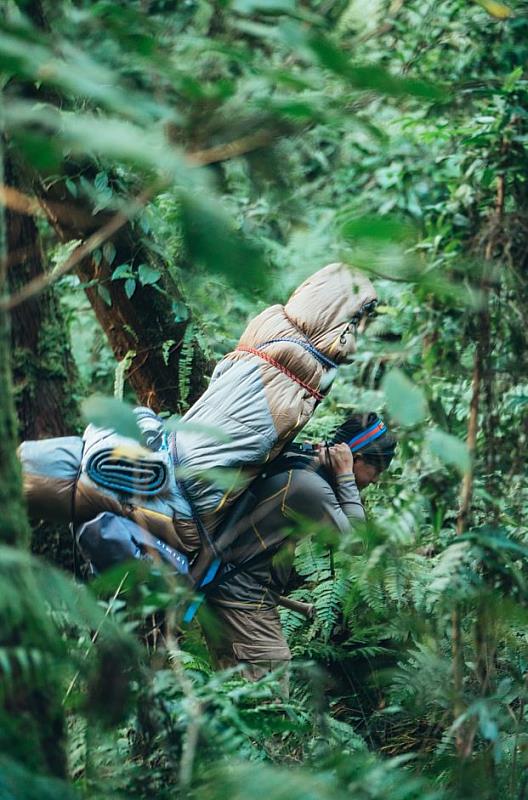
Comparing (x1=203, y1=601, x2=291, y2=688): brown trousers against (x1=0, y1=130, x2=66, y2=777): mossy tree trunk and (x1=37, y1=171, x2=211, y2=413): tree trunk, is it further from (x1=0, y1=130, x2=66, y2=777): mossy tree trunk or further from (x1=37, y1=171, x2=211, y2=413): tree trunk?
(x1=0, y1=130, x2=66, y2=777): mossy tree trunk

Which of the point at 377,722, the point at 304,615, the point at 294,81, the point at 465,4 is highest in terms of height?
the point at 465,4

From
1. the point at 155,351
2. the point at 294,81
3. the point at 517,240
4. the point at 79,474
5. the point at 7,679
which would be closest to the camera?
the point at 294,81

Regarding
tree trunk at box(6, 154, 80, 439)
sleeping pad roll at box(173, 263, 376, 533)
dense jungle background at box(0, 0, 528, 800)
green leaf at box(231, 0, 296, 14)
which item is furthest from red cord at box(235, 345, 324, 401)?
green leaf at box(231, 0, 296, 14)

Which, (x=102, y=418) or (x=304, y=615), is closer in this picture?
(x=102, y=418)

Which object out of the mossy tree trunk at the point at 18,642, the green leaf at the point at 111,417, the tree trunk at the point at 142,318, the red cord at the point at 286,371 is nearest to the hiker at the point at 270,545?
the red cord at the point at 286,371

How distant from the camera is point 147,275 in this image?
480 cm

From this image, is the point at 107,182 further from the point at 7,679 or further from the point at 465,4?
the point at 465,4

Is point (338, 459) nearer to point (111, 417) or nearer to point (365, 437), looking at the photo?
point (365, 437)

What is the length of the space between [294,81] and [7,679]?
4.64 ft

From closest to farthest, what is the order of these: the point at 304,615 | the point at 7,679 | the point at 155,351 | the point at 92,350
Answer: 1. the point at 7,679
2. the point at 304,615
3. the point at 155,351
4. the point at 92,350

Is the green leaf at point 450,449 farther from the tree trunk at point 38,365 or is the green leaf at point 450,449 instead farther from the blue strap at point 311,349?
the tree trunk at point 38,365

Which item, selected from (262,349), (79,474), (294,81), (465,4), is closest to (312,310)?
(262,349)

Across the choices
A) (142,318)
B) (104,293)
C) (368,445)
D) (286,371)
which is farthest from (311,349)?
(104,293)

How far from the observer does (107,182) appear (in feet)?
15.4
